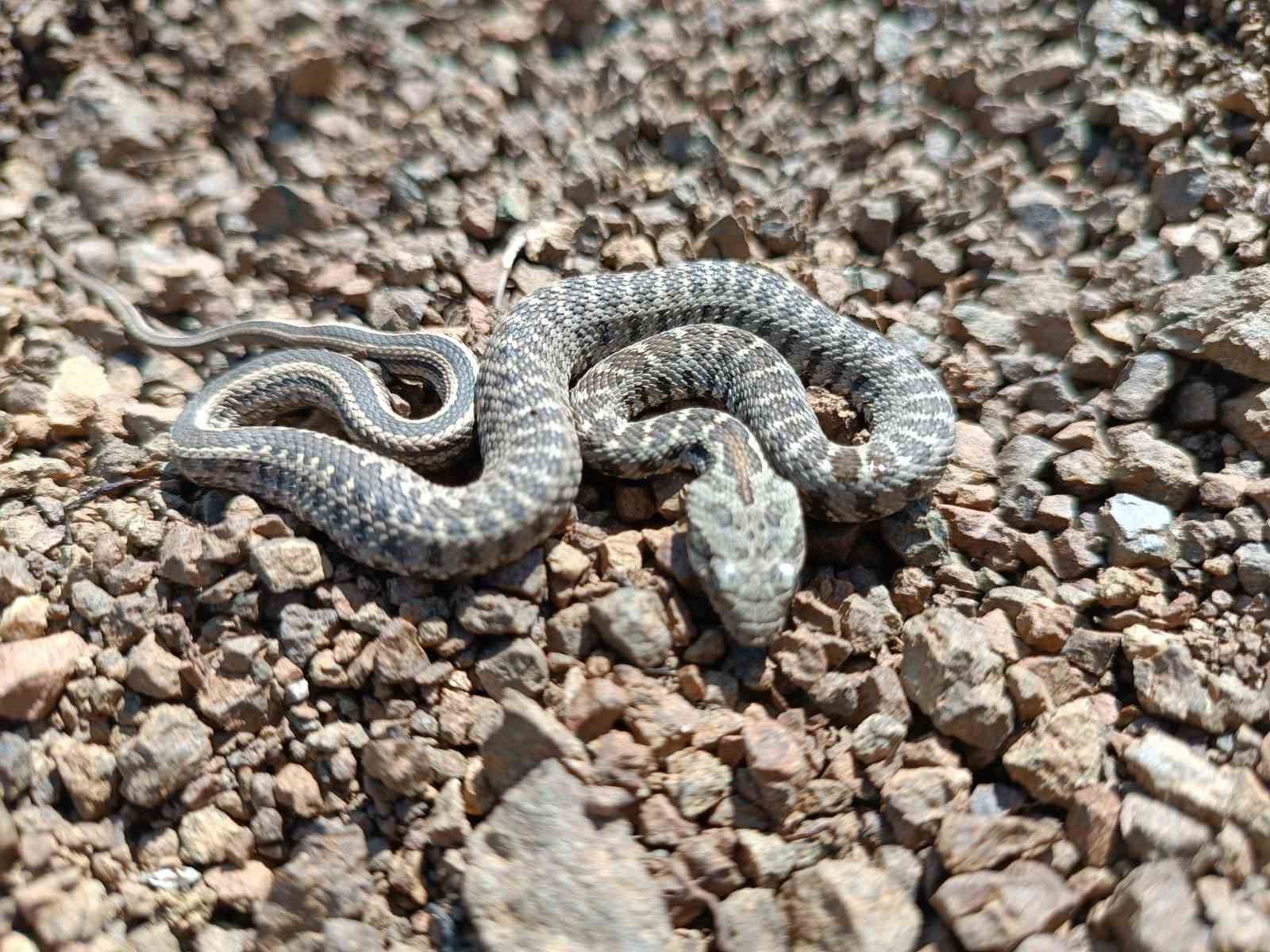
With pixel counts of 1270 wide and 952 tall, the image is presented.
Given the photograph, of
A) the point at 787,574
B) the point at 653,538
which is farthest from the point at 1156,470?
the point at 653,538


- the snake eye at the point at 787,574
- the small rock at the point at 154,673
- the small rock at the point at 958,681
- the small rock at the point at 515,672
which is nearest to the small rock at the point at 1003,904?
the small rock at the point at 958,681

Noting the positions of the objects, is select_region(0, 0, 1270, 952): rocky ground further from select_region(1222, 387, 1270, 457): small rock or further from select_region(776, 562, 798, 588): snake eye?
select_region(776, 562, 798, 588): snake eye

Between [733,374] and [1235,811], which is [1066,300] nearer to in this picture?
[733,374]

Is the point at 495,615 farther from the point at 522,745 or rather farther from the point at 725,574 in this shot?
the point at 725,574

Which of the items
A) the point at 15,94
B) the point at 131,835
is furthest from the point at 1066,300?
the point at 15,94

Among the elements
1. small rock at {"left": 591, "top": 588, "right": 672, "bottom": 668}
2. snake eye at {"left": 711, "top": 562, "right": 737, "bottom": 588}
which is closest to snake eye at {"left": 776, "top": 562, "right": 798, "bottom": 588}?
snake eye at {"left": 711, "top": 562, "right": 737, "bottom": 588}

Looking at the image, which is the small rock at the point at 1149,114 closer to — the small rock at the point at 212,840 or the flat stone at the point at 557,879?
Result: the flat stone at the point at 557,879
